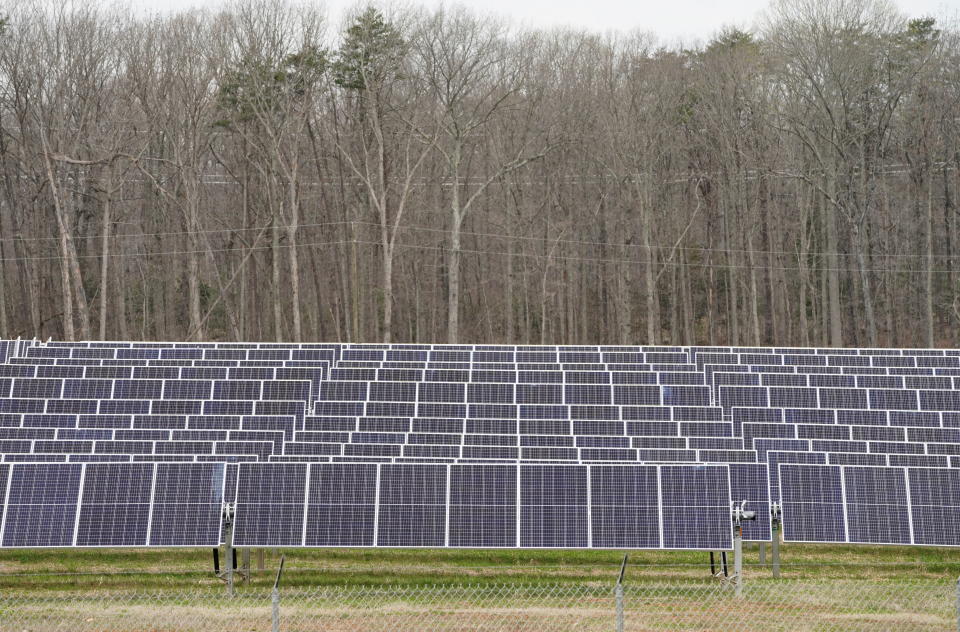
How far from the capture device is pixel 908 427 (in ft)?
61.1

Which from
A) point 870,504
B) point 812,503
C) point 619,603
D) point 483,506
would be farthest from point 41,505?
point 870,504

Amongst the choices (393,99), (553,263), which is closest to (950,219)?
(553,263)

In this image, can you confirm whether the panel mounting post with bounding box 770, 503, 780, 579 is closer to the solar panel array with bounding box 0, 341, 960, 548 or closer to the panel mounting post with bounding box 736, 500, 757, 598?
the solar panel array with bounding box 0, 341, 960, 548

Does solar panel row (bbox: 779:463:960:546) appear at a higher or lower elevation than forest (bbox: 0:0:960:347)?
lower

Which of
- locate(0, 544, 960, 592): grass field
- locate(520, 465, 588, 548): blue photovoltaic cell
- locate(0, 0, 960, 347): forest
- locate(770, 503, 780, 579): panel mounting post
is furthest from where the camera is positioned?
locate(0, 0, 960, 347): forest

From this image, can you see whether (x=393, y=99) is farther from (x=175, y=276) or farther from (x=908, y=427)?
(x=908, y=427)

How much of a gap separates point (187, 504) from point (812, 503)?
311 inches

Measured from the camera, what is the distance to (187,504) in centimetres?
1326

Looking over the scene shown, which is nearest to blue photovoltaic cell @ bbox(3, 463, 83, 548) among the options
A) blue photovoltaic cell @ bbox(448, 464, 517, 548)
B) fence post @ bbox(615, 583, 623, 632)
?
blue photovoltaic cell @ bbox(448, 464, 517, 548)

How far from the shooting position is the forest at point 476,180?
41656 millimetres

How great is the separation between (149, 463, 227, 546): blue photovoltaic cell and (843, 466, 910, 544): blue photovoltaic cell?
7.91 m

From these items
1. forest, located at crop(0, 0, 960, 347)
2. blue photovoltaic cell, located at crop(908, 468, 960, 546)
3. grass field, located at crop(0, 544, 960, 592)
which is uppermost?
forest, located at crop(0, 0, 960, 347)

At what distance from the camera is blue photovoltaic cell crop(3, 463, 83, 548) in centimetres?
1292

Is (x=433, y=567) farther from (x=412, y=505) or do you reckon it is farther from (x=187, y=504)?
(x=187, y=504)
